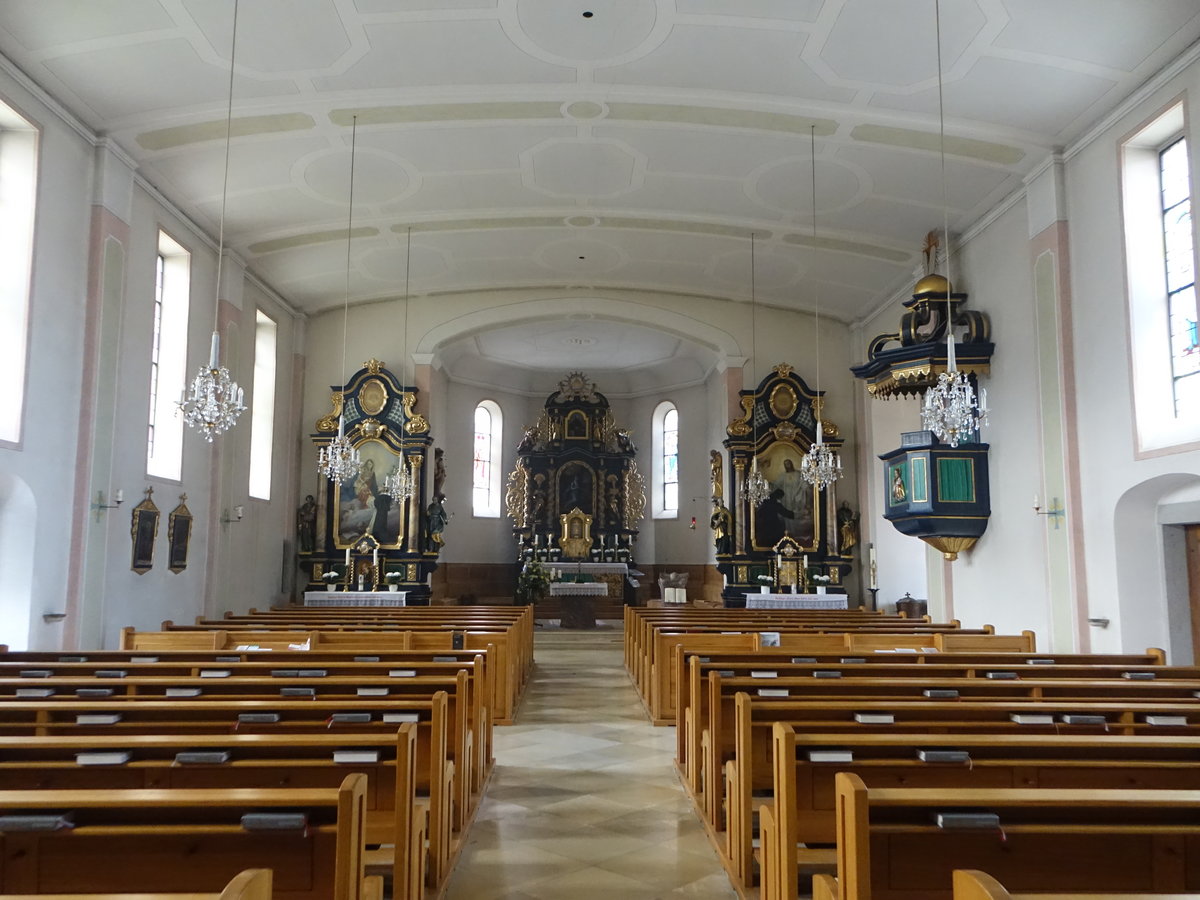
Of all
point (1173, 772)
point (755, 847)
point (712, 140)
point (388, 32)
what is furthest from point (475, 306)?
point (1173, 772)

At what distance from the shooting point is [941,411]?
24.7ft

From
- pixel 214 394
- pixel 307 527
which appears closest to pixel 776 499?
pixel 307 527

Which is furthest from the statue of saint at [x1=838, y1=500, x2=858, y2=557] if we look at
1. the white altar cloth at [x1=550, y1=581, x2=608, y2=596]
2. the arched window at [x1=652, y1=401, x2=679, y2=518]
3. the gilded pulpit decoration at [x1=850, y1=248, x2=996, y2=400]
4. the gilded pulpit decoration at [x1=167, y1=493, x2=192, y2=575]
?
the gilded pulpit decoration at [x1=167, y1=493, x2=192, y2=575]

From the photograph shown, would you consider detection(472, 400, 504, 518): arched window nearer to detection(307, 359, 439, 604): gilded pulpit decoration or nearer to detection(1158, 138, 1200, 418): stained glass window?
detection(307, 359, 439, 604): gilded pulpit decoration

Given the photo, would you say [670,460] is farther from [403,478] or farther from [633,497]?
[403,478]

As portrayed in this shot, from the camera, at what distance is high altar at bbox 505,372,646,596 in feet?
65.9

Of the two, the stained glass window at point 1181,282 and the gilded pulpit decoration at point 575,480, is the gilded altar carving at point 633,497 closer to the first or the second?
the gilded pulpit decoration at point 575,480

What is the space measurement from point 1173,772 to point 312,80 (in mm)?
8576

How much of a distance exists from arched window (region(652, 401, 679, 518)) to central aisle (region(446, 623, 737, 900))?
41.8 feet

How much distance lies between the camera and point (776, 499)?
52.6 feet

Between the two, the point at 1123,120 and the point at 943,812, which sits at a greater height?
the point at 1123,120

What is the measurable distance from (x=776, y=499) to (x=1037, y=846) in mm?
13804

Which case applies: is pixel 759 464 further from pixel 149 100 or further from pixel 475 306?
pixel 149 100

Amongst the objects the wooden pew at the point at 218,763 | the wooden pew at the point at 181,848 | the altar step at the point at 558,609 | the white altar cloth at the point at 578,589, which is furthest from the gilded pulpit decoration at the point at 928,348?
the wooden pew at the point at 181,848
